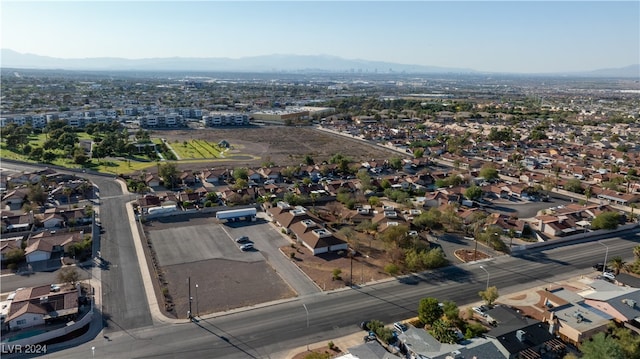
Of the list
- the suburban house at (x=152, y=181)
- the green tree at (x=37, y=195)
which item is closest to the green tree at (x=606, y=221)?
the suburban house at (x=152, y=181)

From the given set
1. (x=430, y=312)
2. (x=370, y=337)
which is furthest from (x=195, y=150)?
(x=430, y=312)

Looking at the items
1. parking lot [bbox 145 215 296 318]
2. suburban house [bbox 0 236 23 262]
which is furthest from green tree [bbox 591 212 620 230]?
suburban house [bbox 0 236 23 262]

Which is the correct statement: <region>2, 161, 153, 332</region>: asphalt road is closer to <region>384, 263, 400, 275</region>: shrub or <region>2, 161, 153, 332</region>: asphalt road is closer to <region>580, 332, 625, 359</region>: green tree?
<region>384, 263, 400, 275</region>: shrub

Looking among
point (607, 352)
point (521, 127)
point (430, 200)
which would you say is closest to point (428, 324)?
point (607, 352)

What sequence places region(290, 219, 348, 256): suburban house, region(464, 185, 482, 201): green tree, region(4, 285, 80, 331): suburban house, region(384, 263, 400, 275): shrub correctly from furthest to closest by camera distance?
region(464, 185, 482, 201): green tree
region(290, 219, 348, 256): suburban house
region(384, 263, 400, 275): shrub
region(4, 285, 80, 331): suburban house

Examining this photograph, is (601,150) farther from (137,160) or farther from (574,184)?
(137,160)

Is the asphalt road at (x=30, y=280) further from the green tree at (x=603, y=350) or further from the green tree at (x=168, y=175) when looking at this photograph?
the green tree at (x=603, y=350)
